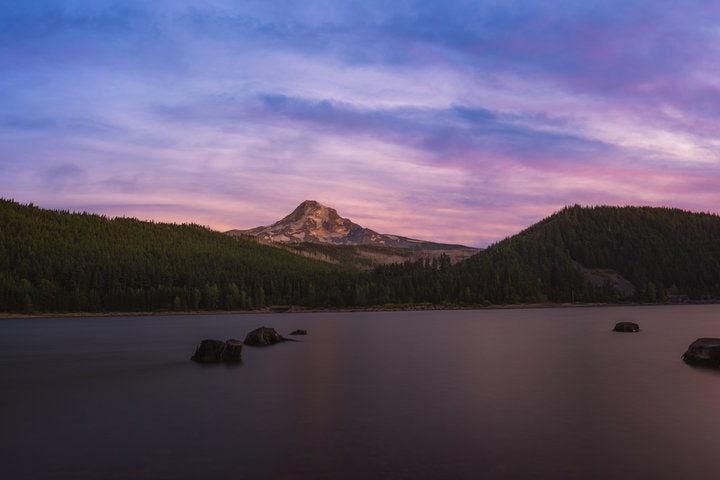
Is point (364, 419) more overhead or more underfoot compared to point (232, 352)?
more underfoot

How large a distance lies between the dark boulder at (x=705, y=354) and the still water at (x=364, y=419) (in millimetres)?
1415

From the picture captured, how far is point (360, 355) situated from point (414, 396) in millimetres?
27999

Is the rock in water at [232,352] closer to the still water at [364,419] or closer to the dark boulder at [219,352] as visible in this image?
the dark boulder at [219,352]

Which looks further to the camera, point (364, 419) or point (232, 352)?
point (232, 352)

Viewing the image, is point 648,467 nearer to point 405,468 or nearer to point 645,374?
point 405,468

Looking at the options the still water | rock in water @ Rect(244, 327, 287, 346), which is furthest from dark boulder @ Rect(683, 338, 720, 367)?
rock in water @ Rect(244, 327, 287, 346)

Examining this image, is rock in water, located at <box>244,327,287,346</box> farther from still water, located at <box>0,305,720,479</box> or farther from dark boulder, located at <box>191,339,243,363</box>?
still water, located at <box>0,305,720,479</box>

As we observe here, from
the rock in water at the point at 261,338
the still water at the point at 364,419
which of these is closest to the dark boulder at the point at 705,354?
the still water at the point at 364,419

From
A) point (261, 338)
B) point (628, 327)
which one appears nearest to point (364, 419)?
point (261, 338)

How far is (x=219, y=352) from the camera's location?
5762 centimetres

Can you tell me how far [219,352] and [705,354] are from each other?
47.8 metres

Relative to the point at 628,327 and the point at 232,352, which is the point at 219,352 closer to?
the point at 232,352

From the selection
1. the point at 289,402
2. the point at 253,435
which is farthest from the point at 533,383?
the point at 253,435

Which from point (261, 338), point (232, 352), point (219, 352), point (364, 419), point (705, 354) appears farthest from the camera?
point (261, 338)
